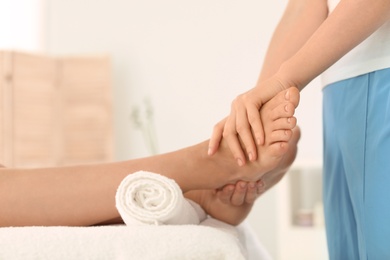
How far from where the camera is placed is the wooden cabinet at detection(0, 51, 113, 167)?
13.5 ft

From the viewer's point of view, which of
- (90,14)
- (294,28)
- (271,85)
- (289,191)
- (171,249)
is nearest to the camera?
(171,249)

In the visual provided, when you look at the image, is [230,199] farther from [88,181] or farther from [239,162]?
[88,181]

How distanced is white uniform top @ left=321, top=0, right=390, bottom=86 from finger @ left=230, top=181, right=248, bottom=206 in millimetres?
307

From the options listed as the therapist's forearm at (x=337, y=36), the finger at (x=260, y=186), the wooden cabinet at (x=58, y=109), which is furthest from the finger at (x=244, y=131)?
the wooden cabinet at (x=58, y=109)

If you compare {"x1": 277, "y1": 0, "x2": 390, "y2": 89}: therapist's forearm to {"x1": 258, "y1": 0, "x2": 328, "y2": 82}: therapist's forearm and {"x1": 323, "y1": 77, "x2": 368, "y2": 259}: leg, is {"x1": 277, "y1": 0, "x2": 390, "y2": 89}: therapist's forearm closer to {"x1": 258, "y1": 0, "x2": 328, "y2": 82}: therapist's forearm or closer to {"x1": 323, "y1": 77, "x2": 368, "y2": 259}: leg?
{"x1": 323, "y1": 77, "x2": 368, "y2": 259}: leg

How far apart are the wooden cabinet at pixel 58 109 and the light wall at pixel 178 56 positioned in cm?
19

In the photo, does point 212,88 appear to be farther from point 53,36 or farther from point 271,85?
point 271,85

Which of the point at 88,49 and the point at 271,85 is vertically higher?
the point at 88,49

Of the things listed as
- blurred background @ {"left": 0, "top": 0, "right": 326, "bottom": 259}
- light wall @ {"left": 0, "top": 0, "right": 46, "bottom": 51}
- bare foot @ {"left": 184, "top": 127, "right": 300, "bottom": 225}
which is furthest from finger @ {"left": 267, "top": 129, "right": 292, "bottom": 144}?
light wall @ {"left": 0, "top": 0, "right": 46, "bottom": 51}

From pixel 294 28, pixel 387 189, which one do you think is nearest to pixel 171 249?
pixel 387 189

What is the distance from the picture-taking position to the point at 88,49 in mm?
4645

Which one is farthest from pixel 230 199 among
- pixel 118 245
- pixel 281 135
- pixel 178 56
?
pixel 178 56

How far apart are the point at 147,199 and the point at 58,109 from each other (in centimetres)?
339

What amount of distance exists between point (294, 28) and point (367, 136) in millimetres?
472
